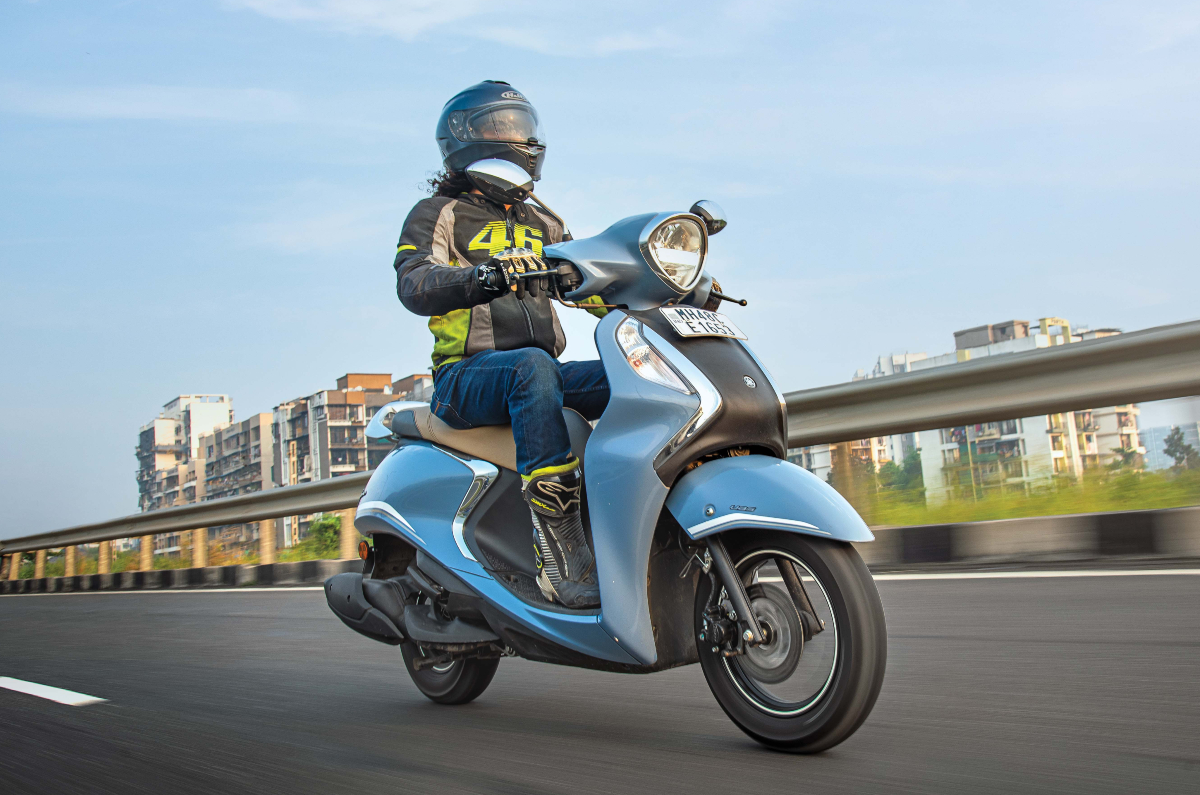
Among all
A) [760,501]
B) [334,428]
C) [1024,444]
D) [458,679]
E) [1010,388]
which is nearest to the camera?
[760,501]

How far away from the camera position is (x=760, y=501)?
2.72m

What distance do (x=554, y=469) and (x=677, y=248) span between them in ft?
2.39

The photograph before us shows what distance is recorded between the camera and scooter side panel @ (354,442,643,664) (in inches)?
125

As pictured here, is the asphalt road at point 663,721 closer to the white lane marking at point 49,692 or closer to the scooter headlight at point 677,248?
the white lane marking at point 49,692

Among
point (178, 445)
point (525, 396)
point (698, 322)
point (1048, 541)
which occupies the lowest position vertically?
point (1048, 541)

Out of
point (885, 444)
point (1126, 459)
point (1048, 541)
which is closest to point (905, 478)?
point (885, 444)

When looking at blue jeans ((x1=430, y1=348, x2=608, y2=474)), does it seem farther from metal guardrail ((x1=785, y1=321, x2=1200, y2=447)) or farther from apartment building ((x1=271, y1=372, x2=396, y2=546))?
apartment building ((x1=271, y1=372, x2=396, y2=546))

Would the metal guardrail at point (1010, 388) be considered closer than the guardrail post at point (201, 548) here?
Yes

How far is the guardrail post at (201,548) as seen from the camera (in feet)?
43.8

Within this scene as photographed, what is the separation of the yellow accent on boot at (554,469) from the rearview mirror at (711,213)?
834 mm

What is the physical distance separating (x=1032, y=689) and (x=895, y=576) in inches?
109

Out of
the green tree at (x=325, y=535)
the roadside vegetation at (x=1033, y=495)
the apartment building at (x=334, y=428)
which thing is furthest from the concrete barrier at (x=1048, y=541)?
the apartment building at (x=334, y=428)

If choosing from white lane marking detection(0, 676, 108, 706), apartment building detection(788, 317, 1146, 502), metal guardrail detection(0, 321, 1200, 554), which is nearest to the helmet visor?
white lane marking detection(0, 676, 108, 706)

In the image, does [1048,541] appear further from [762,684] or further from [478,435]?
[762,684]
